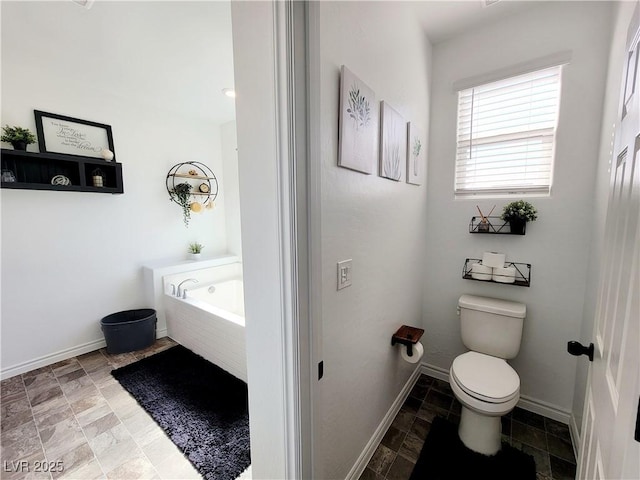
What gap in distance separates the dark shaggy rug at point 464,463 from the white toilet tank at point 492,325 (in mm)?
554

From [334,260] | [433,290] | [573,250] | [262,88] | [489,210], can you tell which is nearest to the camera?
[262,88]

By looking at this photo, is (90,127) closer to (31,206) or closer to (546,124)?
(31,206)

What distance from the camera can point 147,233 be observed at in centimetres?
299

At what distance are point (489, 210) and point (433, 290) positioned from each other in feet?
2.47

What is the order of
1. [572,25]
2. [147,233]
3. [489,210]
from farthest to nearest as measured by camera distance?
1. [147,233]
2. [489,210]
3. [572,25]

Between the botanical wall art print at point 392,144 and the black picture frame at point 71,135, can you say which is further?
the black picture frame at point 71,135

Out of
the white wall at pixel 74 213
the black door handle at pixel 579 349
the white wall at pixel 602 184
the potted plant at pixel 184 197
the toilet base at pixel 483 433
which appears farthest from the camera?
the potted plant at pixel 184 197

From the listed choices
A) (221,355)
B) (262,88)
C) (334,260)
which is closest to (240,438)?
(221,355)

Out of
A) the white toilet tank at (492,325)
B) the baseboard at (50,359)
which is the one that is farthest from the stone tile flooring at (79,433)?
the white toilet tank at (492,325)

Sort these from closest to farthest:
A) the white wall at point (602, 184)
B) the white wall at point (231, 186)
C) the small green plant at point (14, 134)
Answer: the white wall at point (602, 184) < the small green plant at point (14, 134) < the white wall at point (231, 186)

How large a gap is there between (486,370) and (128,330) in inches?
119

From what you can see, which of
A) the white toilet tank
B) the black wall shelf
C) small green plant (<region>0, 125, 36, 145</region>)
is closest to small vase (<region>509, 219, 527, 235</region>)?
the white toilet tank

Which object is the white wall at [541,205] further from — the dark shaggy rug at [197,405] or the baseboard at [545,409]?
the dark shaggy rug at [197,405]

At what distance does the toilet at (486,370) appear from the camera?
4.66 ft
